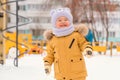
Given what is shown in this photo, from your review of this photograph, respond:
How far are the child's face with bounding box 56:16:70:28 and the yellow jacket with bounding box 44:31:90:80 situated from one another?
0.50ft

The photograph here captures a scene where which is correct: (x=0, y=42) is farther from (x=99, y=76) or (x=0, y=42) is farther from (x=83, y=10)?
(x=83, y=10)

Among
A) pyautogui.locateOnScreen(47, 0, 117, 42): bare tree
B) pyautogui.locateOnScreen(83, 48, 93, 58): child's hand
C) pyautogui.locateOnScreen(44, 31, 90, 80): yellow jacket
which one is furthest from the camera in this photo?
pyautogui.locateOnScreen(47, 0, 117, 42): bare tree

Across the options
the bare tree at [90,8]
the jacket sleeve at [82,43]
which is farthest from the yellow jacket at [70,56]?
Answer: the bare tree at [90,8]

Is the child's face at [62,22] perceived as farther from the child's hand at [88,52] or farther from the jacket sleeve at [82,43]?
the child's hand at [88,52]

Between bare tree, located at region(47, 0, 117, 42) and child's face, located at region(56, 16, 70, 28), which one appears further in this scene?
bare tree, located at region(47, 0, 117, 42)

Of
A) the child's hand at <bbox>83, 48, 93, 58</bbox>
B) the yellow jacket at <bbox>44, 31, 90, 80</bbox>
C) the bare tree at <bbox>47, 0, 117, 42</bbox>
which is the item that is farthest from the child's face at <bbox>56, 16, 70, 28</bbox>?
the bare tree at <bbox>47, 0, 117, 42</bbox>

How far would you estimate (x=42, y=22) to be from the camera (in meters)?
57.7

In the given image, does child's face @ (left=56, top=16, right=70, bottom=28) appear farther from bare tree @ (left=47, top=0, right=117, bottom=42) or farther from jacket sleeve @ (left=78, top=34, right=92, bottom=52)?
bare tree @ (left=47, top=0, right=117, bottom=42)

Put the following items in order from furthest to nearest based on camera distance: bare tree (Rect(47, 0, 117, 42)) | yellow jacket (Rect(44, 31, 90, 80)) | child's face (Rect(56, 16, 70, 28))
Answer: bare tree (Rect(47, 0, 117, 42)), child's face (Rect(56, 16, 70, 28)), yellow jacket (Rect(44, 31, 90, 80))

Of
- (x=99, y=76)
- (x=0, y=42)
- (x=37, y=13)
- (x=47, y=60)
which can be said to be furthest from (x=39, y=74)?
(x=37, y=13)

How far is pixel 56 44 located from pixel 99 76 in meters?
3.69

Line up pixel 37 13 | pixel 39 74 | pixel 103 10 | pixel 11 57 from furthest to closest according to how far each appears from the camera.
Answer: pixel 37 13, pixel 103 10, pixel 11 57, pixel 39 74

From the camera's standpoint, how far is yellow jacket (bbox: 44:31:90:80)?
4730mm

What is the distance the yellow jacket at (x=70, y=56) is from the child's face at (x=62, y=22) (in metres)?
0.15
